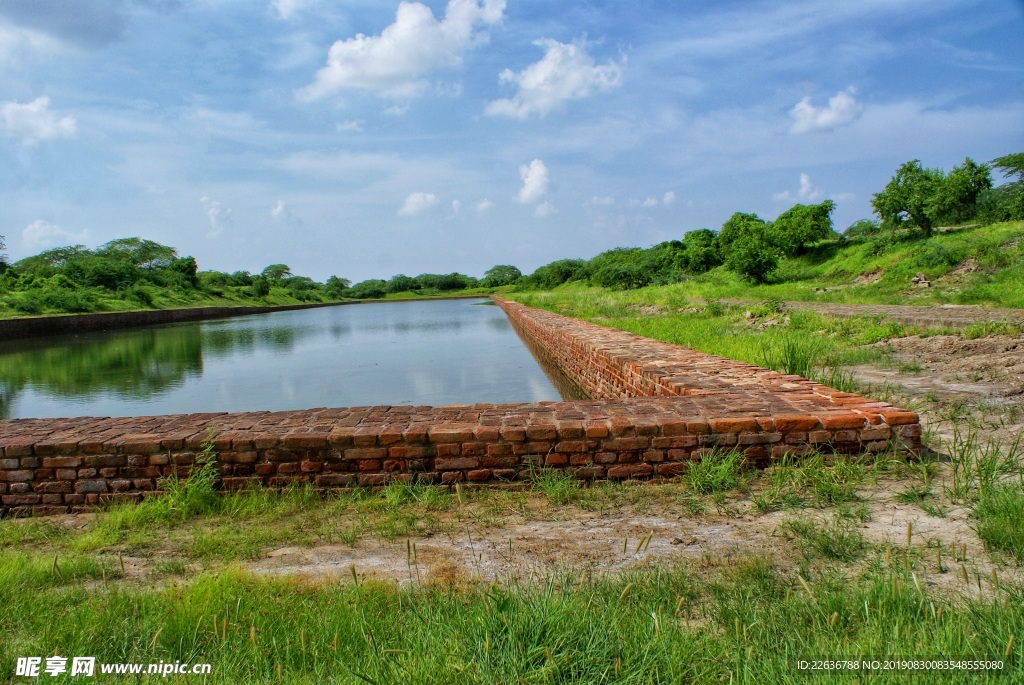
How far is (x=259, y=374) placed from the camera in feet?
36.4

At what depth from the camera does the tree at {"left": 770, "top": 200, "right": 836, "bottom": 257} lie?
91.6 feet

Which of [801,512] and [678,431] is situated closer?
[801,512]

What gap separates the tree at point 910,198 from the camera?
21.7m

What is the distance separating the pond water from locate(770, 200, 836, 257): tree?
16400 millimetres

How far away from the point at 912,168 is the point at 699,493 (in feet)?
85.1

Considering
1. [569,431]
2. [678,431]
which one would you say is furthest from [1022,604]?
[569,431]

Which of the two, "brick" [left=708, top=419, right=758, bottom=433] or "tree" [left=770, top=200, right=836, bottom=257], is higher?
"tree" [left=770, top=200, right=836, bottom=257]

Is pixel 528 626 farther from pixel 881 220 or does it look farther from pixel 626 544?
pixel 881 220

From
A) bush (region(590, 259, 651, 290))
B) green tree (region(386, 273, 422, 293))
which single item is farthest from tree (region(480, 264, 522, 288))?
bush (region(590, 259, 651, 290))

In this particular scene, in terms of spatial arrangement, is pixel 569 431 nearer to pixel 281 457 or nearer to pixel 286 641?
pixel 281 457

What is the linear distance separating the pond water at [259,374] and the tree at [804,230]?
1640cm

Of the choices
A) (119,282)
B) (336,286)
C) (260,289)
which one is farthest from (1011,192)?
(336,286)

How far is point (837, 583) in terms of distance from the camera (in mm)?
1884

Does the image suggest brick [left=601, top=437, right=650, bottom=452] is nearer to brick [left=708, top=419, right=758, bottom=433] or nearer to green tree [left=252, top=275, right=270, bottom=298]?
brick [left=708, top=419, right=758, bottom=433]
